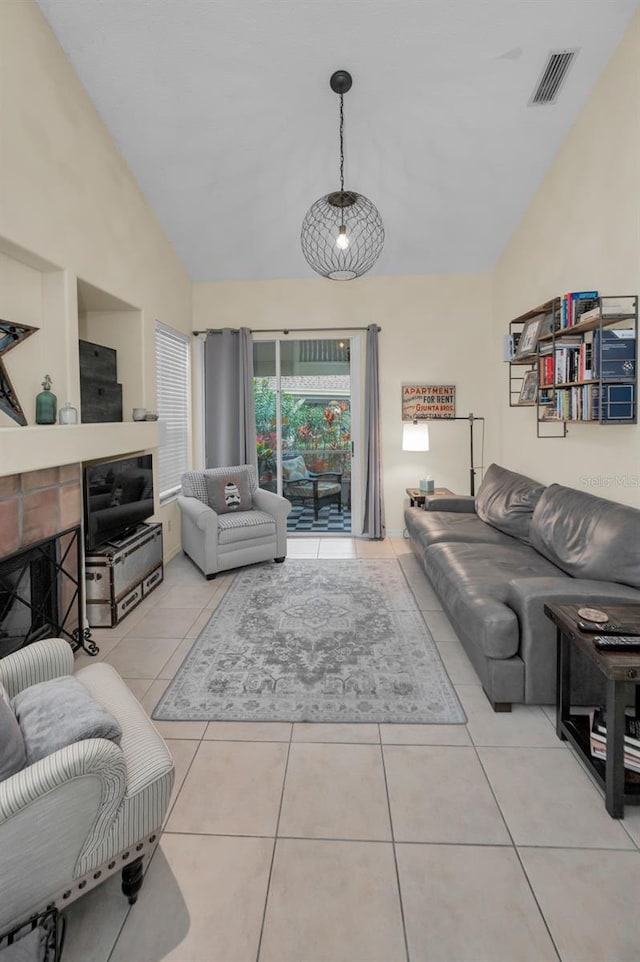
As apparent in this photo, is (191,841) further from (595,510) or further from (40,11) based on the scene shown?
(40,11)

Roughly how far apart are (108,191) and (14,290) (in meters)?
1.27

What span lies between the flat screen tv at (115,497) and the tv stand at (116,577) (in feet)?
0.27

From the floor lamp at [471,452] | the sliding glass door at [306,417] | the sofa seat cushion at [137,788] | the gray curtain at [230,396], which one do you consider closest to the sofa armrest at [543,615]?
the sofa seat cushion at [137,788]

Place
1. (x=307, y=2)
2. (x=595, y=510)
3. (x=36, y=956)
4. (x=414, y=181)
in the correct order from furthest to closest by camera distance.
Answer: (x=414, y=181) → (x=595, y=510) → (x=307, y=2) → (x=36, y=956)

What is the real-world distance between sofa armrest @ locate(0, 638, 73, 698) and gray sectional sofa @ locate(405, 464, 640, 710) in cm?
176

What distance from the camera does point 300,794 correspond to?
6.32 feet

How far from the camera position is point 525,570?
3115 mm

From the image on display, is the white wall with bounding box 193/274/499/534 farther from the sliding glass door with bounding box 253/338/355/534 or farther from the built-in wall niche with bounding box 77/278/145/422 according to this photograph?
the built-in wall niche with bounding box 77/278/145/422

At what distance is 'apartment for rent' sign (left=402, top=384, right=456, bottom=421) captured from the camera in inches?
223

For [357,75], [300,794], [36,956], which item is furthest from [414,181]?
[36,956]

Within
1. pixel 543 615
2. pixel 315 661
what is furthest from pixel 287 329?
pixel 543 615

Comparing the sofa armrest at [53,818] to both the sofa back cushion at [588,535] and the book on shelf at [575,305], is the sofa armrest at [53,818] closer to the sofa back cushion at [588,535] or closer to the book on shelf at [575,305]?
the sofa back cushion at [588,535]

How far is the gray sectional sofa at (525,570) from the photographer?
93.2 inches

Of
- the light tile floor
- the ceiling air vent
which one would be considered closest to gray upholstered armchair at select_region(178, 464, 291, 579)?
the light tile floor
